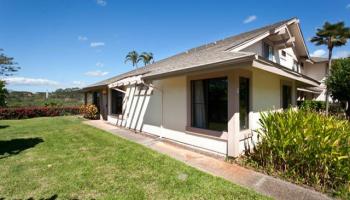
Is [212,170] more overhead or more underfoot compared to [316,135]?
more underfoot

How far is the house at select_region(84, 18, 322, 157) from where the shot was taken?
6.88 meters

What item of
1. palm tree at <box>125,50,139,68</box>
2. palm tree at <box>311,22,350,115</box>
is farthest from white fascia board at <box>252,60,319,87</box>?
palm tree at <box>125,50,139,68</box>

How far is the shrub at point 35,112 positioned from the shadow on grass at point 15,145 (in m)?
14.3

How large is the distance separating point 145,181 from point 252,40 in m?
7.70

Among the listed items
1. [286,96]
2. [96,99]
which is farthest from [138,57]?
[286,96]

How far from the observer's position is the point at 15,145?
9.38 meters

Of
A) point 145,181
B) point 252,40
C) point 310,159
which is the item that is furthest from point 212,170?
point 252,40

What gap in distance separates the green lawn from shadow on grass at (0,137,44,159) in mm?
44

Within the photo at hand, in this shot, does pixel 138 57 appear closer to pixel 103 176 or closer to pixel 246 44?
pixel 246 44

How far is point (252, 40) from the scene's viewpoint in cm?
919

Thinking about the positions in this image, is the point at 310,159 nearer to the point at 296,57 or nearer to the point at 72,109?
the point at 296,57

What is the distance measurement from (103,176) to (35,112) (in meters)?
22.4

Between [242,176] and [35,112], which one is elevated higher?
[35,112]

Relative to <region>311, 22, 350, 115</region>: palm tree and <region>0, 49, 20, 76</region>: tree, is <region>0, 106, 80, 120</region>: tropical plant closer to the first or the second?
<region>0, 49, 20, 76</region>: tree
